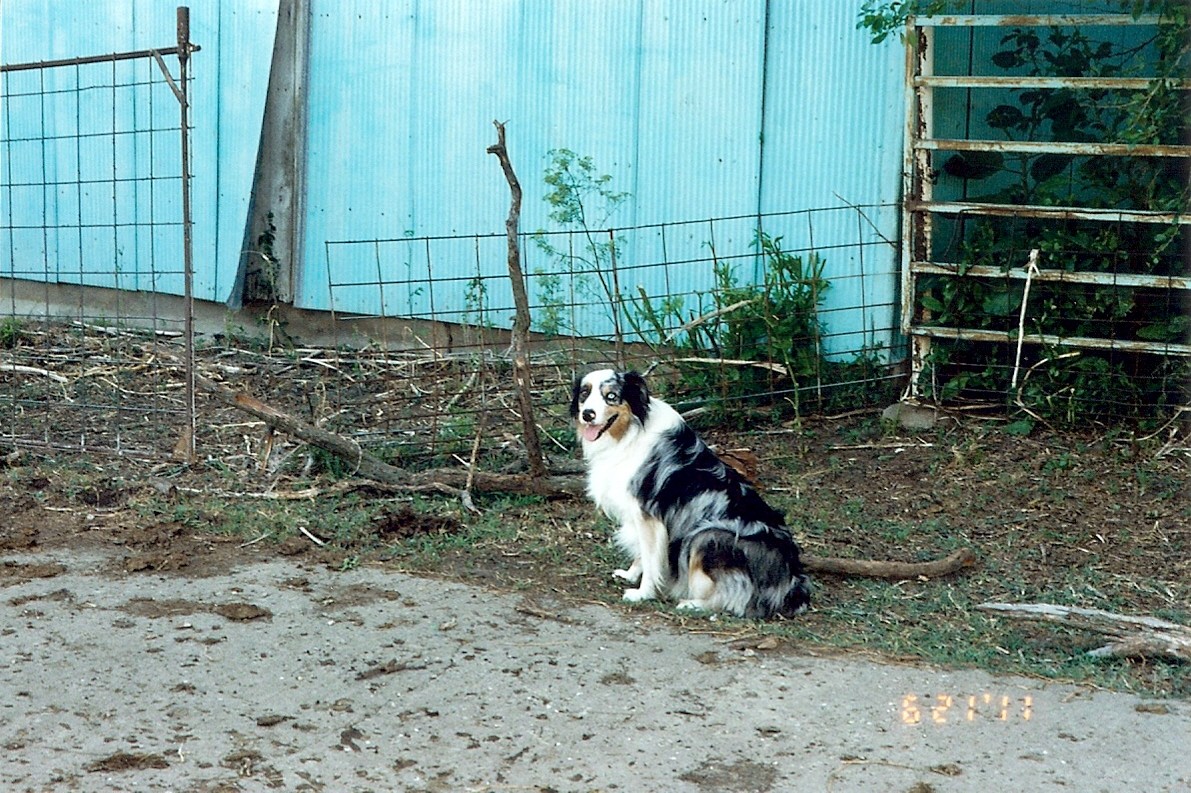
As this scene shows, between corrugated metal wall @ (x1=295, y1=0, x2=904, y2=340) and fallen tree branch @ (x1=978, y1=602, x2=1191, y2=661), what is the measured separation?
324 centimetres

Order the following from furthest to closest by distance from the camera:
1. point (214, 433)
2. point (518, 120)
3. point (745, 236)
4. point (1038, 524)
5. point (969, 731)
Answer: point (518, 120) → point (745, 236) → point (214, 433) → point (1038, 524) → point (969, 731)

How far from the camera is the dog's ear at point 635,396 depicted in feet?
19.0

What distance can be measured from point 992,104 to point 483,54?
11.0ft

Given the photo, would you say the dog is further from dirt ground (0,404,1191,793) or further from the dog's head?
dirt ground (0,404,1191,793)

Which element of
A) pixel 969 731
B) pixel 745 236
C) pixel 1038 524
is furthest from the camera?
pixel 745 236

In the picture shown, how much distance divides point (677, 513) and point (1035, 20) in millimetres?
3620

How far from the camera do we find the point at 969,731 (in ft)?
14.2

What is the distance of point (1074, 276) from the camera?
7469mm

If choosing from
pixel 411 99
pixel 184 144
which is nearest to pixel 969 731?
pixel 184 144

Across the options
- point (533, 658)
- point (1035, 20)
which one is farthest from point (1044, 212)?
point (533, 658)

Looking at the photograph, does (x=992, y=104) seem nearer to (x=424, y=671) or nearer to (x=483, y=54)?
(x=483, y=54)

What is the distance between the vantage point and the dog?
212 inches

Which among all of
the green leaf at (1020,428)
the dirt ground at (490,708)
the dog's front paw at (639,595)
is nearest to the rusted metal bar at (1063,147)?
the green leaf at (1020,428)
